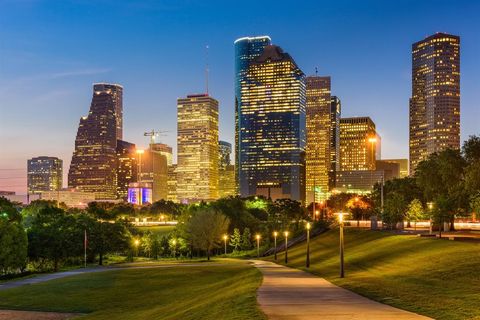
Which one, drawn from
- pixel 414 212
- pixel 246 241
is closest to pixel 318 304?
pixel 414 212

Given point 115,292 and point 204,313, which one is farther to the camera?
point 115,292

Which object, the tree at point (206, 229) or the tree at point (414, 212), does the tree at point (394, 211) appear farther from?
the tree at point (206, 229)

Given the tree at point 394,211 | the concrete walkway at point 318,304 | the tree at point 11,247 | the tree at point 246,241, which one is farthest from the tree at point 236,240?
the concrete walkway at point 318,304

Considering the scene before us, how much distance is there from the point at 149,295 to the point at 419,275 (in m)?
19.1

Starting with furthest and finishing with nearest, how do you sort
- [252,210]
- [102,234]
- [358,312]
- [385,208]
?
1. [252,210]
2. [102,234]
3. [385,208]
4. [358,312]

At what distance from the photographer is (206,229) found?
330ft

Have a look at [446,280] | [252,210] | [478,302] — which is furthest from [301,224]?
[478,302]

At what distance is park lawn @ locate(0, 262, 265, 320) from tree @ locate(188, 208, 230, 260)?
3973 cm

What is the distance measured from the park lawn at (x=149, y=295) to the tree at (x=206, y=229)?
39732mm

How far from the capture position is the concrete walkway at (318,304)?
20406 mm

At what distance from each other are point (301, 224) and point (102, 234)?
38.3m

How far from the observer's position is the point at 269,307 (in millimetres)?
22391

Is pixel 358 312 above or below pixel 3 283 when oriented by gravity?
above

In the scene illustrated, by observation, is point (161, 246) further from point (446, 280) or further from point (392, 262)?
point (446, 280)
